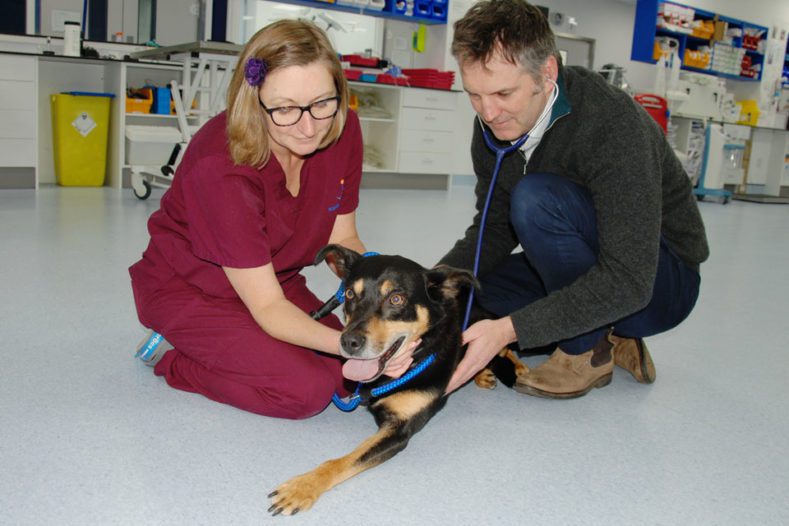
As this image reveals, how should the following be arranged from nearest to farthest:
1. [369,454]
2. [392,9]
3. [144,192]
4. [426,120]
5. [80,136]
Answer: [369,454], [144,192], [80,136], [426,120], [392,9]

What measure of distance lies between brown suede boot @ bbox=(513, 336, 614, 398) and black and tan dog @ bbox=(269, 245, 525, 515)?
0.32 m

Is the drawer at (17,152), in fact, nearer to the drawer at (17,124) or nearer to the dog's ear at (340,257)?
the drawer at (17,124)

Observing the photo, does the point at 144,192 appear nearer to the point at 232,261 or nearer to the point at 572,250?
the point at 232,261

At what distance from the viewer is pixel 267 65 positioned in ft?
4.82

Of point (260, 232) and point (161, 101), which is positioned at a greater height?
point (161, 101)

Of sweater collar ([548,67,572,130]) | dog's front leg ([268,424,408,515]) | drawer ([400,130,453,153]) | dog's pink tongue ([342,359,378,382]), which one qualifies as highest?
sweater collar ([548,67,572,130])

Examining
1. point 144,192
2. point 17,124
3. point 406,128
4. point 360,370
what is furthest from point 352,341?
point 406,128

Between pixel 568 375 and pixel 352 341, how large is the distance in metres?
0.77

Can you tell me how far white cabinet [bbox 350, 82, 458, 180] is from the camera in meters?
7.26

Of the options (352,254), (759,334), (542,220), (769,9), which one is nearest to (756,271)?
(759,334)

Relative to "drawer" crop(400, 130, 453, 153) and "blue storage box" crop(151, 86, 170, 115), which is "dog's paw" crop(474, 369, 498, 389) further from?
"drawer" crop(400, 130, 453, 153)

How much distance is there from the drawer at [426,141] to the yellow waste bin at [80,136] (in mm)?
2910

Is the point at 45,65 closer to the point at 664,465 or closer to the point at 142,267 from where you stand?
the point at 142,267

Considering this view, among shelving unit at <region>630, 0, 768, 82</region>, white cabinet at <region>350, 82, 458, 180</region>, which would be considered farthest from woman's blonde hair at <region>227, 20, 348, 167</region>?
shelving unit at <region>630, 0, 768, 82</region>
